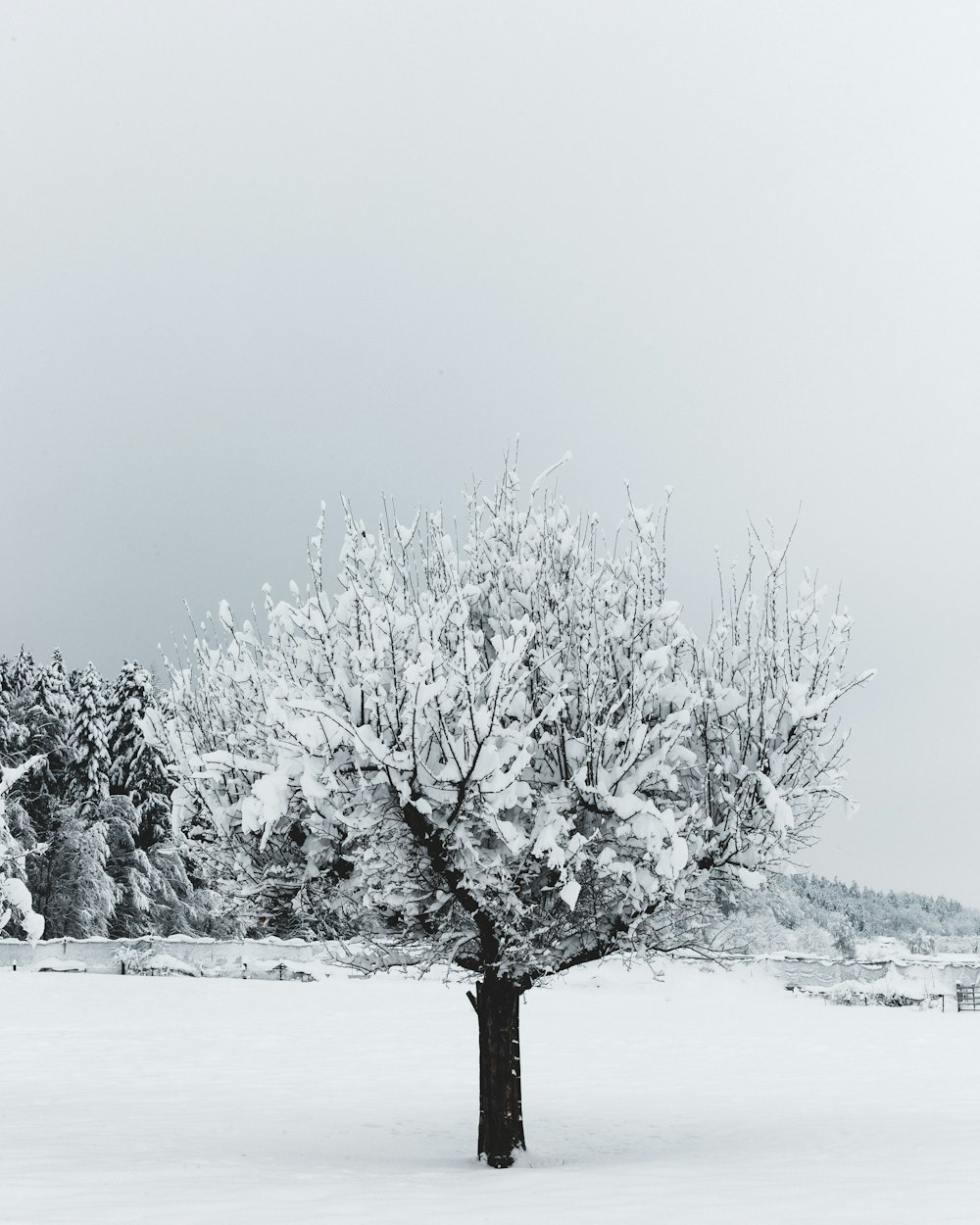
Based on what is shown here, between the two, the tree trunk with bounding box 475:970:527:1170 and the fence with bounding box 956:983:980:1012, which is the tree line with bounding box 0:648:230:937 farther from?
the tree trunk with bounding box 475:970:527:1170

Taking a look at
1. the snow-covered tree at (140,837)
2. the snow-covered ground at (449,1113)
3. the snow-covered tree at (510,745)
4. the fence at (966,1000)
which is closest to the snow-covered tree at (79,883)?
the snow-covered tree at (140,837)

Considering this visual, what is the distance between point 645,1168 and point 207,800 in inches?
182

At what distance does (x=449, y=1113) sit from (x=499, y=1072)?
3987 mm

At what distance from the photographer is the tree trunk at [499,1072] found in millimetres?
9359

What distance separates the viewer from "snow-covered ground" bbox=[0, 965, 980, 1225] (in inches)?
290

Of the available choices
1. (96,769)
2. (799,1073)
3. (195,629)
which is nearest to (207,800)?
(195,629)

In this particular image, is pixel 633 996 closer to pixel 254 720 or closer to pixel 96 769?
pixel 96 769

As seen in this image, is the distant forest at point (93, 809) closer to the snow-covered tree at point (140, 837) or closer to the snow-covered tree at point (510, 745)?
the snow-covered tree at point (140, 837)

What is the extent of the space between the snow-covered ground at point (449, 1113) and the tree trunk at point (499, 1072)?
1.22ft

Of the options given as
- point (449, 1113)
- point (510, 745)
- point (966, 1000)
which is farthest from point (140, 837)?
point (510, 745)

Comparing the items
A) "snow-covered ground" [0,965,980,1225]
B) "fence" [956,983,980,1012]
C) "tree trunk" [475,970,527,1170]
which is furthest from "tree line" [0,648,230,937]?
"tree trunk" [475,970,527,1170]

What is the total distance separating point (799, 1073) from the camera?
17422 mm

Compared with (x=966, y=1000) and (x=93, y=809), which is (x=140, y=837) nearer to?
(x=93, y=809)

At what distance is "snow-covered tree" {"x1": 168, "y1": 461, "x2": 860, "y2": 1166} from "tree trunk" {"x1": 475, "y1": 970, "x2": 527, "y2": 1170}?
2cm
